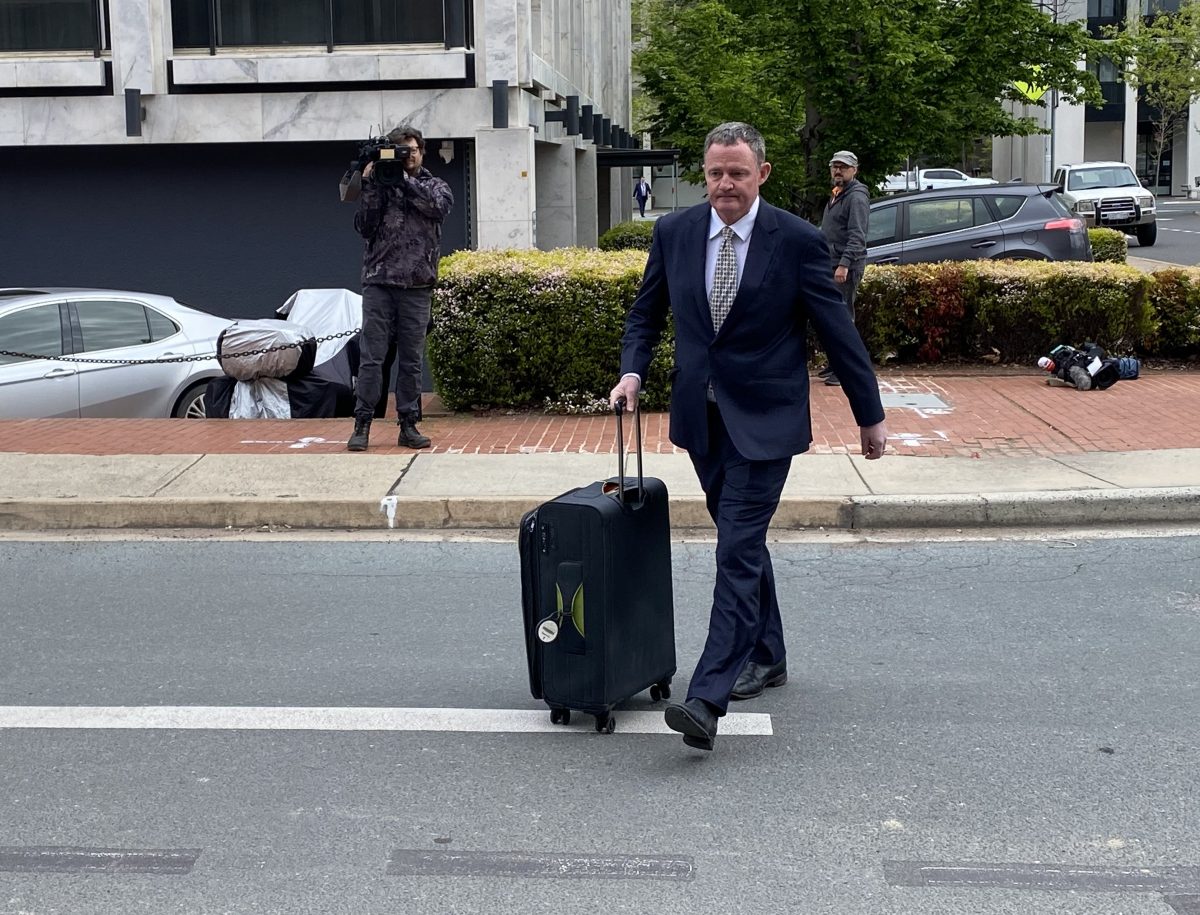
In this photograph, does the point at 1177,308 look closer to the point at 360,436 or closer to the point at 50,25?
the point at 360,436

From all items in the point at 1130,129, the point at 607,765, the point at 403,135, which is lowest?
the point at 607,765

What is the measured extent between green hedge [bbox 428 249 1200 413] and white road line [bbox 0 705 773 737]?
5860mm

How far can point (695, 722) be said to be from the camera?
15.5 feet

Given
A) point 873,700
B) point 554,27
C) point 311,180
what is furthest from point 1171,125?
point 873,700

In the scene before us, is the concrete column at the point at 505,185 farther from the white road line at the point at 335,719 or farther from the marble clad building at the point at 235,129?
the white road line at the point at 335,719

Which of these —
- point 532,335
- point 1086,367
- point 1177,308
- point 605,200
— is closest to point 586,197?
point 605,200

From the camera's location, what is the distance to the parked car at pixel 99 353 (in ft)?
37.8

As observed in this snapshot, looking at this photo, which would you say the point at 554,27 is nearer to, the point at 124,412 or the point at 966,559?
the point at 124,412

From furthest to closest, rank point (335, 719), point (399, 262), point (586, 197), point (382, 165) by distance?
Answer: point (586, 197), point (399, 262), point (382, 165), point (335, 719)

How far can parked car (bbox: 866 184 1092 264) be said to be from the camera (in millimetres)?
16422

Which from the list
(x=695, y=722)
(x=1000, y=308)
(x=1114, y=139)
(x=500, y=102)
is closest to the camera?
(x=695, y=722)

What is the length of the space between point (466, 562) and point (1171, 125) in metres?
69.7

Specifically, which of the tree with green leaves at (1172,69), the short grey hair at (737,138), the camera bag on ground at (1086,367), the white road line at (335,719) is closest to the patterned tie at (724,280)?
the short grey hair at (737,138)

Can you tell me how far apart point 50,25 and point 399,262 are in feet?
35.4
